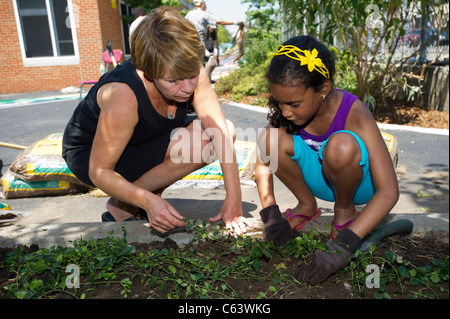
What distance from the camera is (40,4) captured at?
1104 cm

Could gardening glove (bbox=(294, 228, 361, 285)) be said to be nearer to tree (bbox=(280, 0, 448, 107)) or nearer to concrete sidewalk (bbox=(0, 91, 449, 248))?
concrete sidewalk (bbox=(0, 91, 449, 248))

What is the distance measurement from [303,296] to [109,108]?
1233 millimetres

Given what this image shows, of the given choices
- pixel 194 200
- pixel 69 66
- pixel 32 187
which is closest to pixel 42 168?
pixel 32 187

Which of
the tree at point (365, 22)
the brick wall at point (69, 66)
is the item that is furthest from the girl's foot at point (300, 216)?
the brick wall at point (69, 66)

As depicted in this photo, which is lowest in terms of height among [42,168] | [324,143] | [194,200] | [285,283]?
[194,200]

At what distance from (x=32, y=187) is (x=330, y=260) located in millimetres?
2770

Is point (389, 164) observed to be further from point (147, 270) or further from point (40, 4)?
point (40, 4)

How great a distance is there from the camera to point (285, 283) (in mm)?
1549

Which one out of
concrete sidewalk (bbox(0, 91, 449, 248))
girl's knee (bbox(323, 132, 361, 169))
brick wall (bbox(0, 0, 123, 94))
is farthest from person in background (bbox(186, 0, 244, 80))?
girl's knee (bbox(323, 132, 361, 169))

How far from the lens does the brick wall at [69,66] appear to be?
27.9 feet

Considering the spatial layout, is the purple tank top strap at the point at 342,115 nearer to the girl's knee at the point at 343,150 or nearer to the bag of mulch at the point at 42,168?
the girl's knee at the point at 343,150

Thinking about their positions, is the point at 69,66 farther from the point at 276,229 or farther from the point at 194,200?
the point at 276,229

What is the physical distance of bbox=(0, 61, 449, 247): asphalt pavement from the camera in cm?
200
